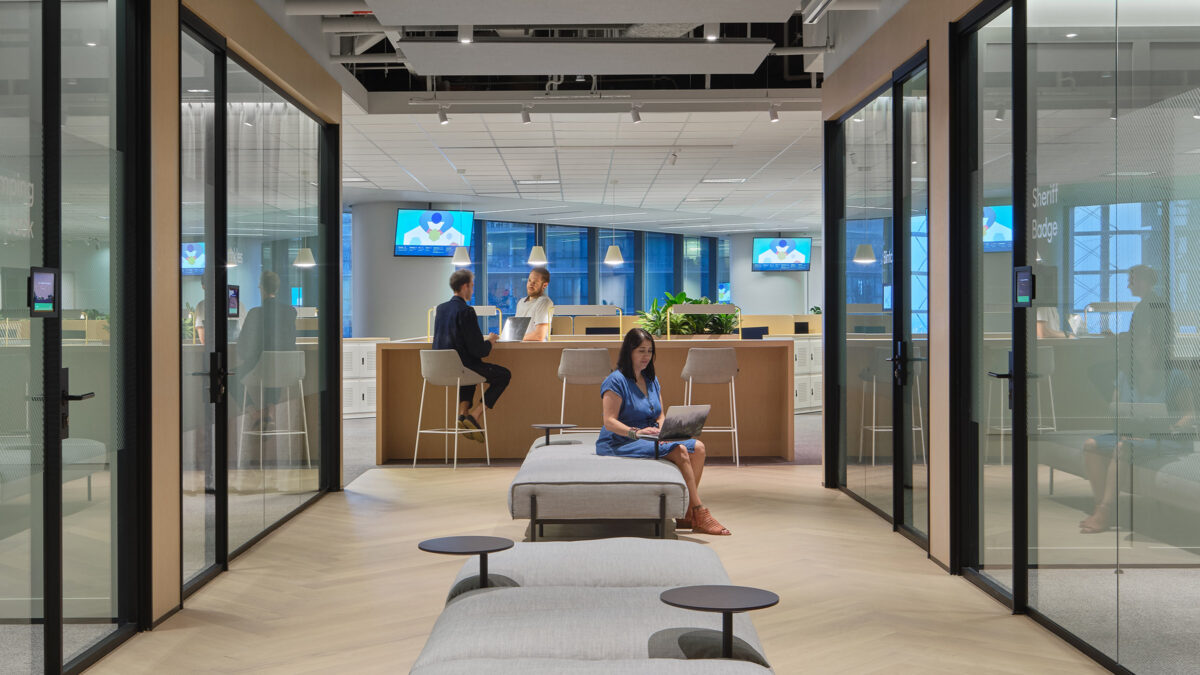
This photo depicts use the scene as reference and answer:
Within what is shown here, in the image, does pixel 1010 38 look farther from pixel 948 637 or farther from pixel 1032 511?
pixel 948 637

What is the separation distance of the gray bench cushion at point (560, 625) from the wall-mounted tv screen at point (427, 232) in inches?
502

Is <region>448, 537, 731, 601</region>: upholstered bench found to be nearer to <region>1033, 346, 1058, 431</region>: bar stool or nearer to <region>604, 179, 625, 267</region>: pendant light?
<region>1033, 346, 1058, 431</region>: bar stool

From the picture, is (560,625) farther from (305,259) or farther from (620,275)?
(620,275)

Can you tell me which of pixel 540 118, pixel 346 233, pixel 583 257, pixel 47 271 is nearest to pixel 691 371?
pixel 540 118

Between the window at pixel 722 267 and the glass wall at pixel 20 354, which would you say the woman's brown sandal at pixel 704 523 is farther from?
the window at pixel 722 267

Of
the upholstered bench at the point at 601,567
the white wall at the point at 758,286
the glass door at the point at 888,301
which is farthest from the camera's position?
the white wall at the point at 758,286

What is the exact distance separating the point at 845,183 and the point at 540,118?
10.8ft

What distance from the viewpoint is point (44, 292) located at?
10.5 ft

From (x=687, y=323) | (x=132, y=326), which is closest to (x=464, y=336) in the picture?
(x=687, y=323)

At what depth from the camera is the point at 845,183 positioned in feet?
23.1

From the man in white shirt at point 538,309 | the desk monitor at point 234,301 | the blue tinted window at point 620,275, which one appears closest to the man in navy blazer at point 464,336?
the man in white shirt at point 538,309

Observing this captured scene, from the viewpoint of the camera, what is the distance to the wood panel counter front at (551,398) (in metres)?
8.92

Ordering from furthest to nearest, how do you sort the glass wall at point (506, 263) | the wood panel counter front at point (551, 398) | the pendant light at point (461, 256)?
the glass wall at point (506, 263) → the pendant light at point (461, 256) → the wood panel counter front at point (551, 398)

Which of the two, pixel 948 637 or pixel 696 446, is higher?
pixel 696 446
